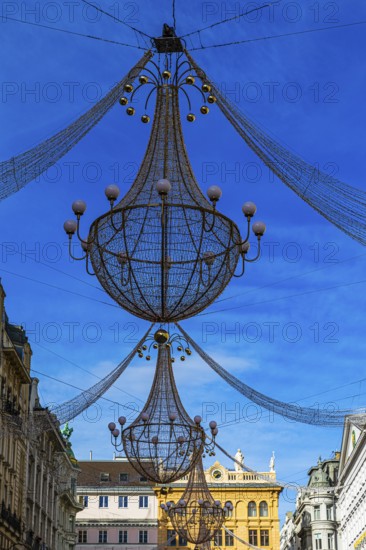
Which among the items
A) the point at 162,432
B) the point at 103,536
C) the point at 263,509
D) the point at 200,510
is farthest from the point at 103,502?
the point at 162,432

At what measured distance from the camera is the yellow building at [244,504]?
298ft

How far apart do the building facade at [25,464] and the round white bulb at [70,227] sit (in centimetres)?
1534

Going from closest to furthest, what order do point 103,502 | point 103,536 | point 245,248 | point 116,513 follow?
point 245,248 → point 103,536 → point 116,513 → point 103,502

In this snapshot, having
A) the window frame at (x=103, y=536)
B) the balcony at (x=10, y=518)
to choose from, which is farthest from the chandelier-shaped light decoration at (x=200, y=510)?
the window frame at (x=103, y=536)

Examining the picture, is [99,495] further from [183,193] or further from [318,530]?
[183,193]

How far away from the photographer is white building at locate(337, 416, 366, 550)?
63.7 meters

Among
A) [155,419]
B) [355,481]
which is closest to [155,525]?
[355,481]

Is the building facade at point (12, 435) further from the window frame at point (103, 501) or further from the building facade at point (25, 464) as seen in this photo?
the window frame at point (103, 501)

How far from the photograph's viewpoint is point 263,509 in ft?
303

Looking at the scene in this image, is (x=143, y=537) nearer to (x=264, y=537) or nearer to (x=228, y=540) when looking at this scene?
(x=228, y=540)

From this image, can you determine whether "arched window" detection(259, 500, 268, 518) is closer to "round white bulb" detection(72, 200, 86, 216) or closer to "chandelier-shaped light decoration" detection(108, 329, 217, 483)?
"chandelier-shaped light decoration" detection(108, 329, 217, 483)

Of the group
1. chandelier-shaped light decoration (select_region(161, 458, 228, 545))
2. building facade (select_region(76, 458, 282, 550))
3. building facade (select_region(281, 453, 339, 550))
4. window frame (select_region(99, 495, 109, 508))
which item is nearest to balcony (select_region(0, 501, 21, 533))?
chandelier-shaped light decoration (select_region(161, 458, 228, 545))

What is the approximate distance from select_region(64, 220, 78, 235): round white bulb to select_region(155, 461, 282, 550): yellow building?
78022 millimetres

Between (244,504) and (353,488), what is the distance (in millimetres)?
23713
